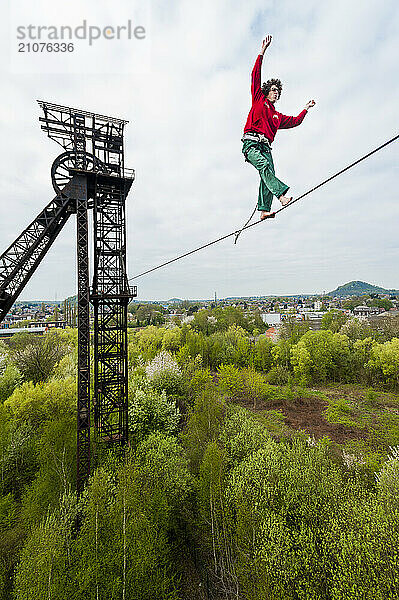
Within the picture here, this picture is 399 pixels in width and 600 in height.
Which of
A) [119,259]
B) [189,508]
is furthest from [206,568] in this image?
[119,259]

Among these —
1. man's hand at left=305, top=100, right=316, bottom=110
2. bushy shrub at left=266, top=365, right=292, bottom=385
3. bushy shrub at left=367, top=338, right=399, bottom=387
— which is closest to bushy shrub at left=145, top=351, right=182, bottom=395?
bushy shrub at left=266, top=365, right=292, bottom=385

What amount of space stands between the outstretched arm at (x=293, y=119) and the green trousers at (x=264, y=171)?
0.35m

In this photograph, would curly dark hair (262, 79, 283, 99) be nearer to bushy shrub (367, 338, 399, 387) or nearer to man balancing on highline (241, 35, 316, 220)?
man balancing on highline (241, 35, 316, 220)

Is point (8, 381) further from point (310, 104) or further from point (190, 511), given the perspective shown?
point (310, 104)

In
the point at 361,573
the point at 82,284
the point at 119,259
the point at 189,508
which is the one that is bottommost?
the point at 189,508

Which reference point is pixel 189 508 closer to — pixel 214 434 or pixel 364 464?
pixel 214 434

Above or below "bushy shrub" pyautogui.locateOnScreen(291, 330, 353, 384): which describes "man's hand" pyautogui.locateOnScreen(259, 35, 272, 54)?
above

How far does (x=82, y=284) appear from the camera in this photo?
1005 centimetres

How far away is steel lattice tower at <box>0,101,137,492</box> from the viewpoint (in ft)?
31.9

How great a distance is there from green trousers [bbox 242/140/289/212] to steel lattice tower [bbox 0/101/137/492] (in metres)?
8.58

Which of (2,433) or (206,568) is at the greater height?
(2,433)

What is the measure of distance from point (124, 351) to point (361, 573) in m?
9.18

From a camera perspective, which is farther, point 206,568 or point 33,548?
point 206,568

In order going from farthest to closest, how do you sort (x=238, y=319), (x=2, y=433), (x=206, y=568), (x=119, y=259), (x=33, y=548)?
(x=238, y=319)
(x=2, y=433)
(x=119, y=259)
(x=206, y=568)
(x=33, y=548)
